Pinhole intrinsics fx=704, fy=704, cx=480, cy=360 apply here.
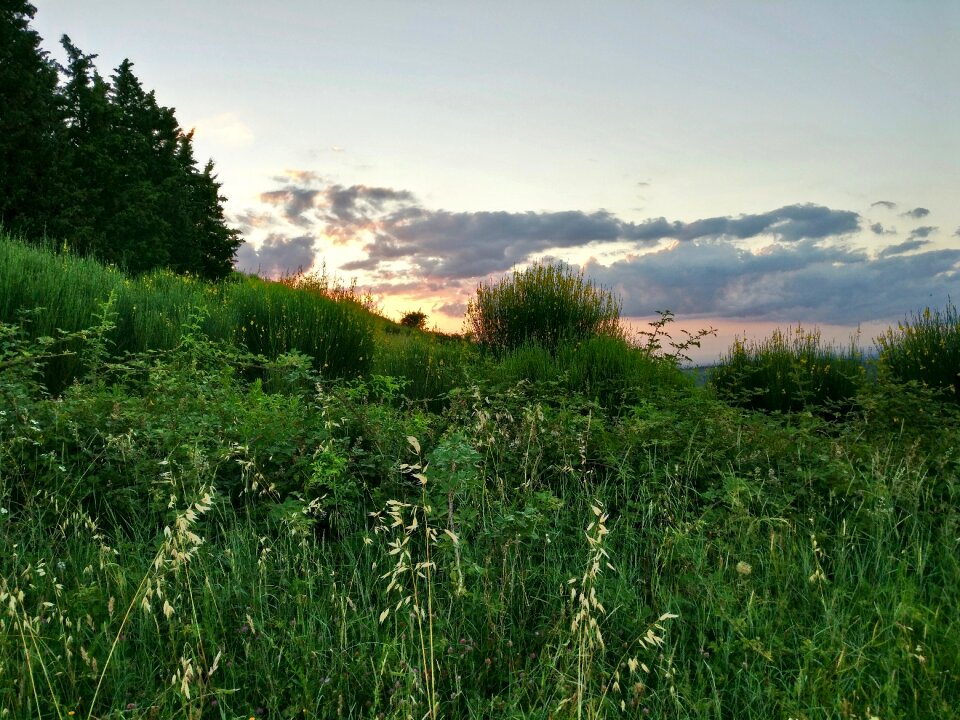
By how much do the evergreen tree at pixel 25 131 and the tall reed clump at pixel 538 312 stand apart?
12.7 m

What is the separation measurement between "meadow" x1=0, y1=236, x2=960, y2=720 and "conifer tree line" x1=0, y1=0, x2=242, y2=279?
1530 centimetres

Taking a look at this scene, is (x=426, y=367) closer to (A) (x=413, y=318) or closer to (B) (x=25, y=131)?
(B) (x=25, y=131)

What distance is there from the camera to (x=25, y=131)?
18844 millimetres

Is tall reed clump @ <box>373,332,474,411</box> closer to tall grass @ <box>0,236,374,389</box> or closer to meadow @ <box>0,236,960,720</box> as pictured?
tall grass @ <box>0,236,374,389</box>

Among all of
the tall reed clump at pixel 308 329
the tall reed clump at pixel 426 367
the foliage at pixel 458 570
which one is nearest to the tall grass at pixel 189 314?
the tall reed clump at pixel 308 329

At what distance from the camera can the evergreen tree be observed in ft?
61.4

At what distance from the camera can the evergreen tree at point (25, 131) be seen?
18.7m

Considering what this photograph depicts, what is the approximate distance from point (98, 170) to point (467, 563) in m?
25.5

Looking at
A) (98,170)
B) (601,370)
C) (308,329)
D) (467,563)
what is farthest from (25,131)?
(467,563)

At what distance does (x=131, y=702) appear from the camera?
7.47ft

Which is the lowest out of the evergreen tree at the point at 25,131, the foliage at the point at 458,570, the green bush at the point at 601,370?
the foliage at the point at 458,570

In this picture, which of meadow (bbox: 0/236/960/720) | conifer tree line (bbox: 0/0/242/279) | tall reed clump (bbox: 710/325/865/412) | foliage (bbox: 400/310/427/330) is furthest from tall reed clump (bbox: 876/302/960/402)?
foliage (bbox: 400/310/427/330)

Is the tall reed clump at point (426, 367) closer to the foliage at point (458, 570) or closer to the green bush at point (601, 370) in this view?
the green bush at point (601, 370)

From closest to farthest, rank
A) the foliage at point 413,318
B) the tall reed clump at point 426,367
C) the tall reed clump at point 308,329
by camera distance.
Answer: the tall reed clump at point 426,367 → the tall reed clump at point 308,329 → the foliage at point 413,318
